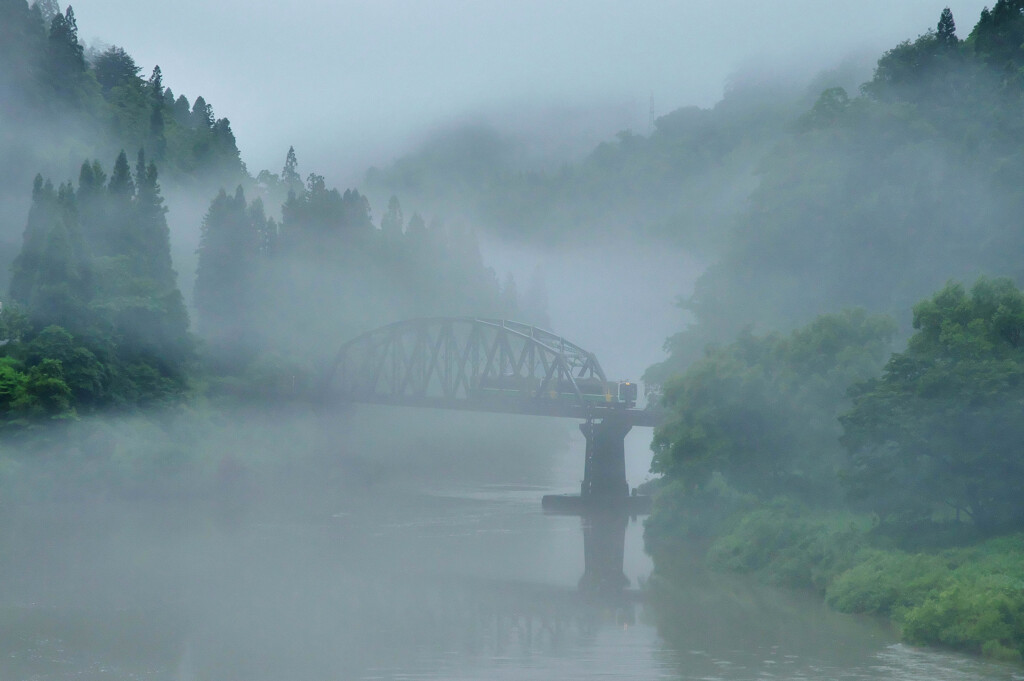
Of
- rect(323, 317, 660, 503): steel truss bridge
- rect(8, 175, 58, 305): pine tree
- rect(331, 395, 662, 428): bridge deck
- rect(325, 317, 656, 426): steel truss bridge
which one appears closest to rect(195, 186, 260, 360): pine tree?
rect(323, 317, 660, 503): steel truss bridge

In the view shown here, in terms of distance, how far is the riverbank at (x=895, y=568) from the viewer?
31.6 meters

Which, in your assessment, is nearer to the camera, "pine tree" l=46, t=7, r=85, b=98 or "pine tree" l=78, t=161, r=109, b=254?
"pine tree" l=78, t=161, r=109, b=254

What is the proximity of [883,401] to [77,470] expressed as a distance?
43153 mm

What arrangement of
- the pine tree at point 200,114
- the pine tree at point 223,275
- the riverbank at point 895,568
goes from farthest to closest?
the pine tree at point 200,114 < the pine tree at point 223,275 < the riverbank at point 895,568

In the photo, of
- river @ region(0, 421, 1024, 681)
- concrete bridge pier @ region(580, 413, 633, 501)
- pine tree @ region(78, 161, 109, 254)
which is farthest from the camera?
pine tree @ region(78, 161, 109, 254)

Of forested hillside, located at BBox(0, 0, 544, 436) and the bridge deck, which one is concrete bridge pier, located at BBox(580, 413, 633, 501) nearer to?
the bridge deck

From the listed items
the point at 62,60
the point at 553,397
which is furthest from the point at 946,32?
the point at 62,60

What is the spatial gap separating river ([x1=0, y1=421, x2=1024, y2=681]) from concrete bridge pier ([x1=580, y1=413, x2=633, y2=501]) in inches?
399

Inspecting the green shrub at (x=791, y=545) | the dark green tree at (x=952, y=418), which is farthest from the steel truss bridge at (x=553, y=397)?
the dark green tree at (x=952, y=418)

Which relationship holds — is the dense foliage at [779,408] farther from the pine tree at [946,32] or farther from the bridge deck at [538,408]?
the pine tree at [946,32]

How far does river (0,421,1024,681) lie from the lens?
1214 inches

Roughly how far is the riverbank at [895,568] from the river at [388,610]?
788 mm

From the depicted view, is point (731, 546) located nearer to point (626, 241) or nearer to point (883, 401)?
point (883, 401)

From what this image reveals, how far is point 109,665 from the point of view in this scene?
3003 centimetres
